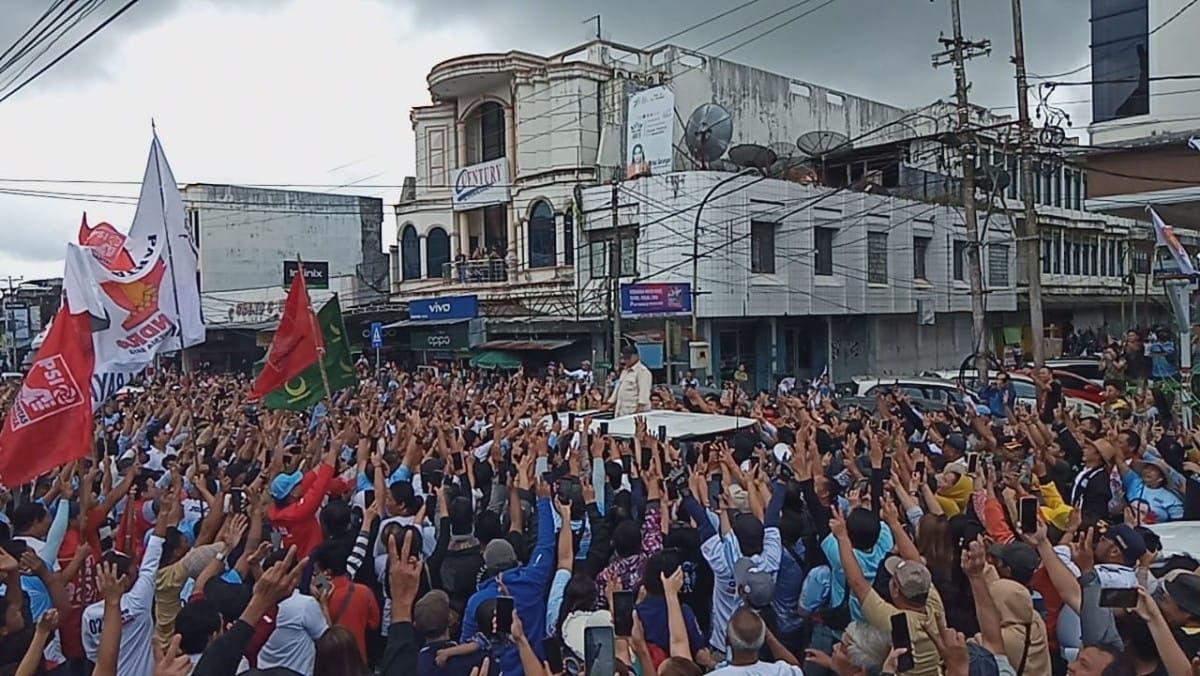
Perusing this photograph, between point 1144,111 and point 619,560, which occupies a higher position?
point 1144,111

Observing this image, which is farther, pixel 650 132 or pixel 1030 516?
pixel 650 132

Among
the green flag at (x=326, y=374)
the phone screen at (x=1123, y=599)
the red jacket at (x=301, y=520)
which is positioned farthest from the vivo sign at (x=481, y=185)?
the phone screen at (x=1123, y=599)

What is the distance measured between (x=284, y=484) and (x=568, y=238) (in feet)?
67.0

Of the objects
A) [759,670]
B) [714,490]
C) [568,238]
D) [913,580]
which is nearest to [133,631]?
[759,670]

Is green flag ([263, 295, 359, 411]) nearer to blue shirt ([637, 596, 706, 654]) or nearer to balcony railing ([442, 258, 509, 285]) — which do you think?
blue shirt ([637, 596, 706, 654])

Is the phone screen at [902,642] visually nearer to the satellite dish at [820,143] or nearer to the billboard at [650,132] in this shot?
the billboard at [650,132]

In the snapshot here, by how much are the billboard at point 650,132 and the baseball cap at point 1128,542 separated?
69.7 feet

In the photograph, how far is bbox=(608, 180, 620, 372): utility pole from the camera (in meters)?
→ 22.9

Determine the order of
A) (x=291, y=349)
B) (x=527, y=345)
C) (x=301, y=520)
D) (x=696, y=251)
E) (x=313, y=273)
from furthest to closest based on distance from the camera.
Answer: (x=313, y=273) < (x=527, y=345) < (x=696, y=251) < (x=291, y=349) < (x=301, y=520)

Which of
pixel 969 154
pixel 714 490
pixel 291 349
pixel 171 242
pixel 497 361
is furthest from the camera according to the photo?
pixel 497 361

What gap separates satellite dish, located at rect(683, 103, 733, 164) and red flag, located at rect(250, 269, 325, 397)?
17596 mm

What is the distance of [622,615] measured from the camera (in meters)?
4.10

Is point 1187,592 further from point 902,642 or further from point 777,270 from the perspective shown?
point 777,270

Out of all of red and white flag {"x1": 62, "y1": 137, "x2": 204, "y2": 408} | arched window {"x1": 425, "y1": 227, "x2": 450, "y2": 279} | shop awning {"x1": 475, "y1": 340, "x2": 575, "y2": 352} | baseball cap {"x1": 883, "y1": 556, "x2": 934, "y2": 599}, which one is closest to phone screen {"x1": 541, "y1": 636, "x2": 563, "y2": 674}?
baseball cap {"x1": 883, "y1": 556, "x2": 934, "y2": 599}
